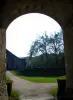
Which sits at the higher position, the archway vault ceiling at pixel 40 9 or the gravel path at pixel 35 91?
the archway vault ceiling at pixel 40 9

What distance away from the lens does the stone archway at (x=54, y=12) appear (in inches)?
375

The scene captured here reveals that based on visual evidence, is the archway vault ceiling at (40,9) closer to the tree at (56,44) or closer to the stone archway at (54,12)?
the stone archway at (54,12)

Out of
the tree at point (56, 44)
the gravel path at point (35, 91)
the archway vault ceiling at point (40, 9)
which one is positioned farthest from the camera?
the tree at point (56, 44)

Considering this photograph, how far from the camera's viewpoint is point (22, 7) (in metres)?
9.79

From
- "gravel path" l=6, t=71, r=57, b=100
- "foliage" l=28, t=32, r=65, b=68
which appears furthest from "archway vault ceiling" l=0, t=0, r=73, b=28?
"foliage" l=28, t=32, r=65, b=68

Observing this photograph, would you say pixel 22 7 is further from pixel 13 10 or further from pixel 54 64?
pixel 54 64

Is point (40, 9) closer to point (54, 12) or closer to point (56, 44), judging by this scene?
point (54, 12)

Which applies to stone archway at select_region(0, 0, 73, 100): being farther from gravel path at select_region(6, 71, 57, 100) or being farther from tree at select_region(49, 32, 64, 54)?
tree at select_region(49, 32, 64, 54)

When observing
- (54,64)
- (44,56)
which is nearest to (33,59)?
(44,56)

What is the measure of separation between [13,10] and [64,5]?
6.37 feet

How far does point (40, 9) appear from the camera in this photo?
33.3 feet

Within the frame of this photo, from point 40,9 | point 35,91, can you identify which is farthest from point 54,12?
point 35,91

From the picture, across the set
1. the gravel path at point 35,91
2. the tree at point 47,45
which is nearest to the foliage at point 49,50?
the tree at point 47,45

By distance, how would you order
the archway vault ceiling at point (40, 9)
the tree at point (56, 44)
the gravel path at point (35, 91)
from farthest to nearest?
the tree at point (56, 44) → the gravel path at point (35, 91) → the archway vault ceiling at point (40, 9)
